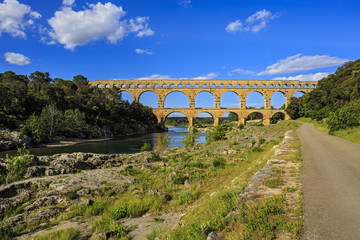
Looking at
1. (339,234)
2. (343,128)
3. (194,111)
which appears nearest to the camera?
(339,234)

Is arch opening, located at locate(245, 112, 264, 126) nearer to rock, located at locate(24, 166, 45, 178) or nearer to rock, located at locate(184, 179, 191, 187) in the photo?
rock, located at locate(184, 179, 191, 187)

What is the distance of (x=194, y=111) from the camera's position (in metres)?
59.5

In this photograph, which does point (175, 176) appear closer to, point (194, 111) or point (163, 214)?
point (163, 214)

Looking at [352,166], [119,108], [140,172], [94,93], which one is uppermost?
[94,93]

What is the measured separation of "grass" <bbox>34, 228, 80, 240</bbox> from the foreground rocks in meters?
21.4

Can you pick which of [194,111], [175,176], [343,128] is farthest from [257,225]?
[194,111]

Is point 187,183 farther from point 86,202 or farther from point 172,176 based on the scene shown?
point 86,202

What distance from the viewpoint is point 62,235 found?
4.55 metres

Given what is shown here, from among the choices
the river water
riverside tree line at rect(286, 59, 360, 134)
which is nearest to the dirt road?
riverside tree line at rect(286, 59, 360, 134)

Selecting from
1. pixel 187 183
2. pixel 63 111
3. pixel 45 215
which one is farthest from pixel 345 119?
pixel 63 111

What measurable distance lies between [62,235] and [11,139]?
2304cm

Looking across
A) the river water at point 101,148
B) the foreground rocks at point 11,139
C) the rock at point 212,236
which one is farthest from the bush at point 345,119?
the foreground rocks at point 11,139

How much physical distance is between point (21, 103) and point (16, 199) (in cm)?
2752

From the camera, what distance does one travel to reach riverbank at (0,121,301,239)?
4236 millimetres
